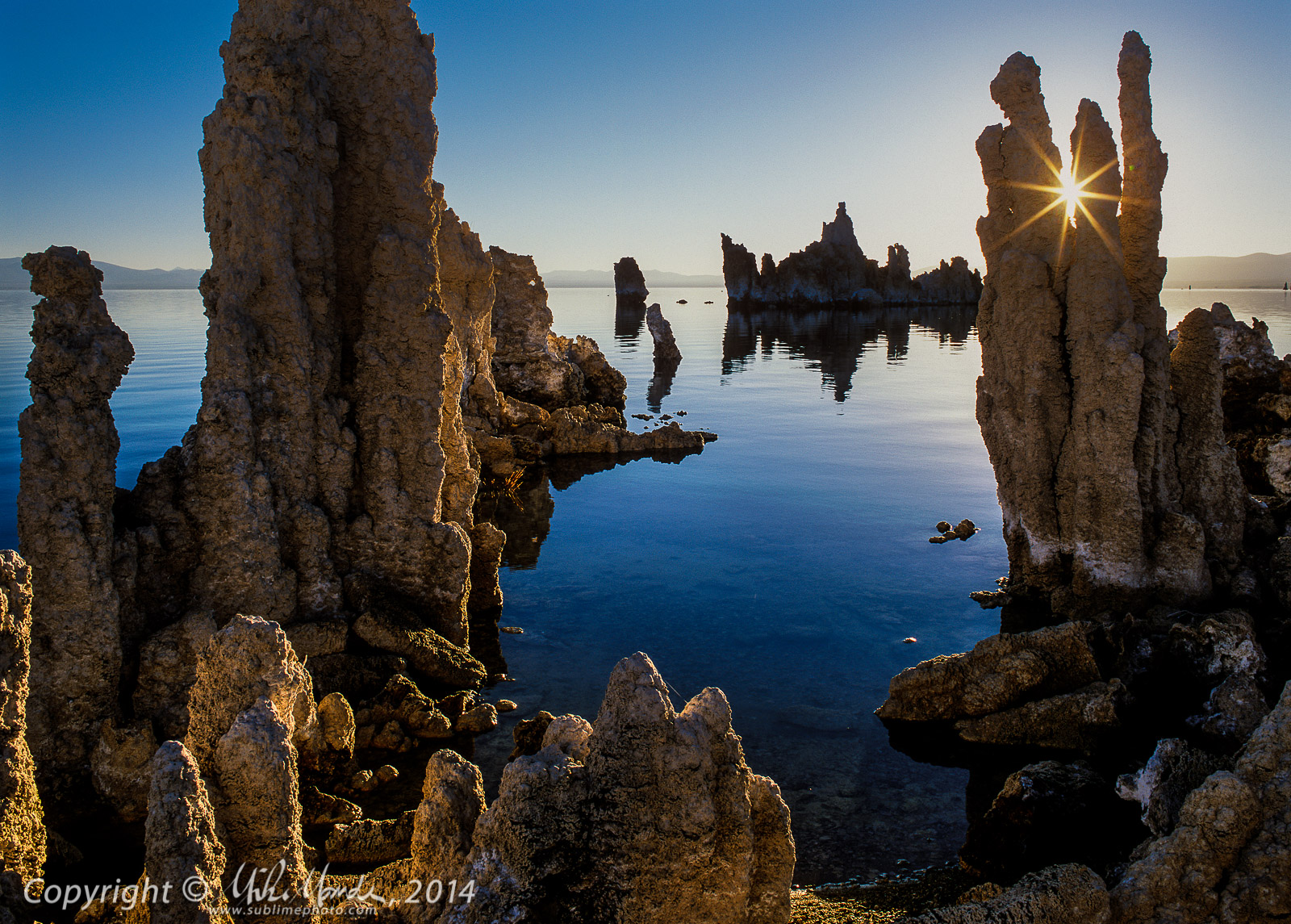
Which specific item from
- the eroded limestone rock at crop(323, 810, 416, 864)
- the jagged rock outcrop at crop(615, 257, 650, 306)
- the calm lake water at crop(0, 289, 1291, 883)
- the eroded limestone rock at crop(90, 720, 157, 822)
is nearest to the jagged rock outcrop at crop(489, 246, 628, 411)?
the calm lake water at crop(0, 289, 1291, 883)

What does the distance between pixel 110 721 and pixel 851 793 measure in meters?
7.95

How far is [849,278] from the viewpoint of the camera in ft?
430

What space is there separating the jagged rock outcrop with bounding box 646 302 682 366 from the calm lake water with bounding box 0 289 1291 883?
1651 cm

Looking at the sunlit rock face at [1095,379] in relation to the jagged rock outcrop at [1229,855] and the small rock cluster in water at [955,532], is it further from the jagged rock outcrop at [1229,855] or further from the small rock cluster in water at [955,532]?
the jagged rock outcrop at [1229,855]

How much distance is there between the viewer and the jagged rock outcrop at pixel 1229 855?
5.93 m

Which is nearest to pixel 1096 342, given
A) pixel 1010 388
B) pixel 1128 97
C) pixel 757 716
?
pixel 1010 388

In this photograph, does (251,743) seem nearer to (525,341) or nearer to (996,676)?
(996,676)

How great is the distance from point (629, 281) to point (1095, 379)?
136 m

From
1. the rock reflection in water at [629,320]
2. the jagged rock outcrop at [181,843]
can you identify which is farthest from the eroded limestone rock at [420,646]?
the rock reflection in water at [629,320]

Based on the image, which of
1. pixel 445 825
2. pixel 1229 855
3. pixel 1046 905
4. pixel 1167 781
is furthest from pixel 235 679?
pixel 1167 781

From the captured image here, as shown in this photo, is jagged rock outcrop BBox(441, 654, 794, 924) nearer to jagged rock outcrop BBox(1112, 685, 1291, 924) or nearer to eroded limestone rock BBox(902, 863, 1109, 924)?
eroded limestone rock BBox(902, 863, 1109, 924)

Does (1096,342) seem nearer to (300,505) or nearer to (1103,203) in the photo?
(1103,203)

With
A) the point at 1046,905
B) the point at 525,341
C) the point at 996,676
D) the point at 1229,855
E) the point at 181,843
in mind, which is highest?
the point at 525,341

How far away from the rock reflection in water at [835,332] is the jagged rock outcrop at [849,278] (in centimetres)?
252
